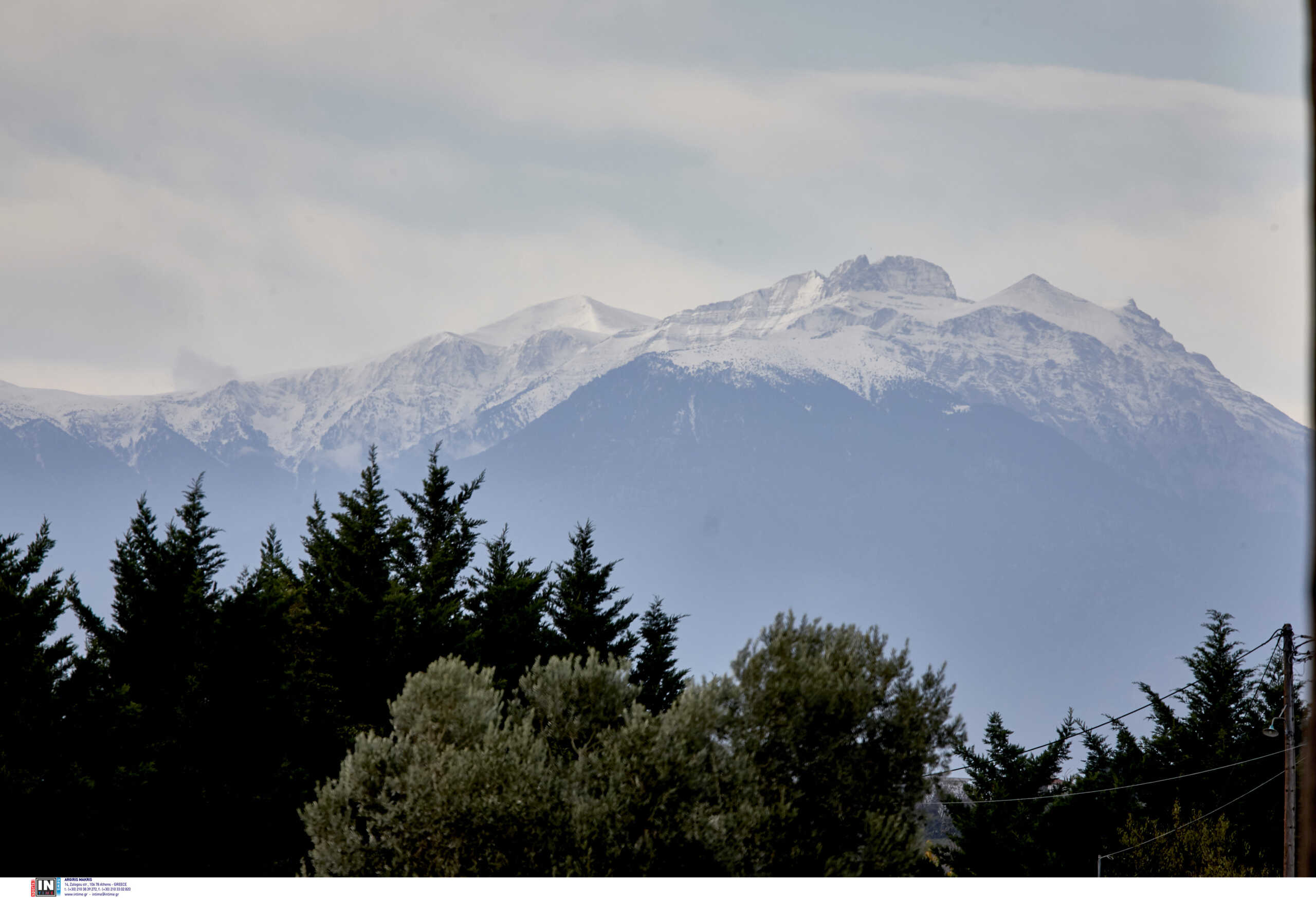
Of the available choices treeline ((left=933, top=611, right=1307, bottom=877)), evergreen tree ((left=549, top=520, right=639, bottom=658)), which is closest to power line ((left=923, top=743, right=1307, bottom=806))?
treeline ((left=933, top=611, right=1307, bottom=877))

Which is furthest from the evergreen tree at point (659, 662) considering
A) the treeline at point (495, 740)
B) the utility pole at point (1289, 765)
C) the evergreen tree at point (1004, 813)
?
the utility pole at point (1289, 765)

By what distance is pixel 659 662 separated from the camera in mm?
56156

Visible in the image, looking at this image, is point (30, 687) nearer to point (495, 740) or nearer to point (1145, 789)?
point (495, 740)

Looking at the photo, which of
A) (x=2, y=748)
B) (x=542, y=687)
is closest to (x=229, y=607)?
(x=2, y=748)

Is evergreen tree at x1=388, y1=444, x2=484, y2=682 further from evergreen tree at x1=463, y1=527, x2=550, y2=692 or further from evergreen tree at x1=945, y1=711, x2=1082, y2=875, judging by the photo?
evergreen tree at x1=945, y1=711, x2=1082, y2=875

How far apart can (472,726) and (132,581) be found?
18.8 m

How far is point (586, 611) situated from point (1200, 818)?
27.1 m

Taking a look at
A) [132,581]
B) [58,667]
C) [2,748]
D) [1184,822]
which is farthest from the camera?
[1184,822]

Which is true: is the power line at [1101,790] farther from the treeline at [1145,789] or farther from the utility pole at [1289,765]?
the utility pole at [1289,765]

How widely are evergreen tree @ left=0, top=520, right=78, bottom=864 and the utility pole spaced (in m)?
28.9

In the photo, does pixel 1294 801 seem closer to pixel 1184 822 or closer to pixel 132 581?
pixel 1184 822

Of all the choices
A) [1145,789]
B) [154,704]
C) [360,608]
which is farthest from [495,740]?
[1145,789]

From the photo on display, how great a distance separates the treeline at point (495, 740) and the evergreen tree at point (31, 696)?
0.23 feet

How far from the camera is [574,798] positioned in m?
22.2
